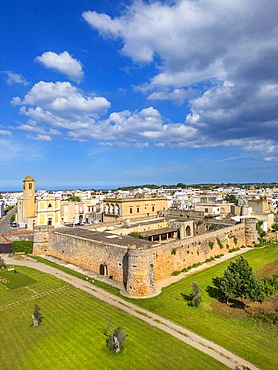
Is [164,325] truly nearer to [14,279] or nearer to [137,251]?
[137,251]

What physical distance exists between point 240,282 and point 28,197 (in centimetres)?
4566

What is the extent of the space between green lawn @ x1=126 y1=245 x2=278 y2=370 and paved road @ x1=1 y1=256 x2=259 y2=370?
0.49m

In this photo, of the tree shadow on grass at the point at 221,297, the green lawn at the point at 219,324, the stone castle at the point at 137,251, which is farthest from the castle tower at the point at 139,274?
the tree shadow on grass at the point at 221,297

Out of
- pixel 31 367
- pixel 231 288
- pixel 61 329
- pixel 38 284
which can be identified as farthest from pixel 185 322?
pixel 38 284

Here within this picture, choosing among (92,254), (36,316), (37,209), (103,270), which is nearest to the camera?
(36,316)

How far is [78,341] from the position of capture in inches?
590

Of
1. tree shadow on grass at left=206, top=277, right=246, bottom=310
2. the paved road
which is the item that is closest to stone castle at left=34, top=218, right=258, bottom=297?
the paved road

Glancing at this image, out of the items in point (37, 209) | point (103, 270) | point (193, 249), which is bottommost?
point (103, 270)

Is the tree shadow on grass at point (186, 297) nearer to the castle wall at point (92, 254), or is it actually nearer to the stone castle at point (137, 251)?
the stone castle at point (137, 251)

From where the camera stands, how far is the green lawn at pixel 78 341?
13.2 meters

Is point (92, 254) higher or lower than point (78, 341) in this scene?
higher

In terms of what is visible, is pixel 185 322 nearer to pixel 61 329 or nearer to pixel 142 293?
pixel 142 293

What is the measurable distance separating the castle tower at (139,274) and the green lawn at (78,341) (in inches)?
115

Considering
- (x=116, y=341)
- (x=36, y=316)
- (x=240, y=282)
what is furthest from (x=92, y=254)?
(x=240, y=282)
